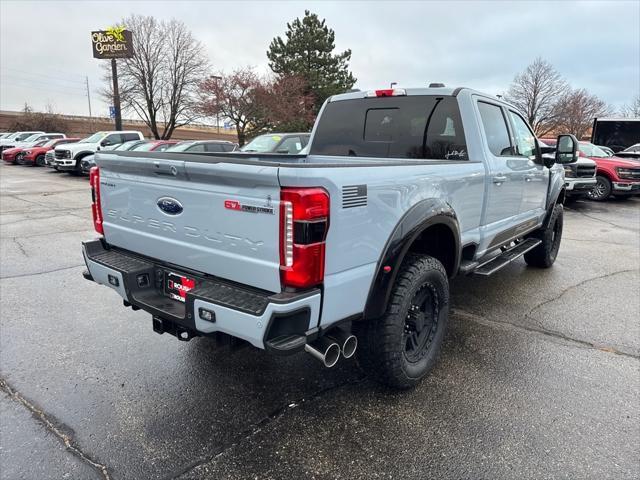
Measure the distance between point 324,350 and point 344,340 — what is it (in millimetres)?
145

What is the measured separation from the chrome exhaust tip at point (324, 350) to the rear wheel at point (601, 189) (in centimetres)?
1454

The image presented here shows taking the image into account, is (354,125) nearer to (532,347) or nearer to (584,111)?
(532,347)

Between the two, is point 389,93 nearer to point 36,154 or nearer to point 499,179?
point 499,179

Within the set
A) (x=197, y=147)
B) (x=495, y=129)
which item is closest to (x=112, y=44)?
(x=197, y=147)

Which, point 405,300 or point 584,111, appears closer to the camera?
point 405,300

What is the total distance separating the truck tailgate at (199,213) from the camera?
2221mm

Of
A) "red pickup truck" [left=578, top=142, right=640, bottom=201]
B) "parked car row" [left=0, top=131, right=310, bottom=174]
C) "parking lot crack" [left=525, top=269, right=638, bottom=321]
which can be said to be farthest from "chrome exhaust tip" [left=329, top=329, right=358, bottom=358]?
"red pickup truck" [left=578, top=142, right=640, bottom=201]

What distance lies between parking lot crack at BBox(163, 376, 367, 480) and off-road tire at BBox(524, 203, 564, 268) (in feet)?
12.9

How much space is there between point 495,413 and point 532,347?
1.20 metres

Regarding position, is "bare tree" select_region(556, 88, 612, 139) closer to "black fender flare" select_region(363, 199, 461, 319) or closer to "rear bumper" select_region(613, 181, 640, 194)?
"rear bumper" select_region(613, 181, 640, 194)

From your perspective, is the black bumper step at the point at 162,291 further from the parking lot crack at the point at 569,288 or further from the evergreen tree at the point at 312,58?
the evergreen tree at the point at 312,58

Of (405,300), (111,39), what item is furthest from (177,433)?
(111,39)

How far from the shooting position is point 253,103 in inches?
1252

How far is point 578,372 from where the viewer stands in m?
3.40
